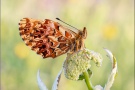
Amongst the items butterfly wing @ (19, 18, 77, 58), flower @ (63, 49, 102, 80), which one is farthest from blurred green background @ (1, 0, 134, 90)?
flower @ (63, 49, 102, 80)

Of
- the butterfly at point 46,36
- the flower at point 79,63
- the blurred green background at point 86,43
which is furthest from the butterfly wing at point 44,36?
the blurred green background at point 86,43

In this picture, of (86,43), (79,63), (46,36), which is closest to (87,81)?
(79,63)

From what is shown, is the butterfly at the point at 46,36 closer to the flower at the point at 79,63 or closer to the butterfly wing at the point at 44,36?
the butterfly wing at the point at 44,36

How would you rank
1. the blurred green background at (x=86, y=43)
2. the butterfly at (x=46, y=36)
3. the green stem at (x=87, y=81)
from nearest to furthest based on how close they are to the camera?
1. the green stem at (x=87, y=81)
2. the butterfly at (x=46, y=36)
3. the blurred green background at (x=86, y=43)

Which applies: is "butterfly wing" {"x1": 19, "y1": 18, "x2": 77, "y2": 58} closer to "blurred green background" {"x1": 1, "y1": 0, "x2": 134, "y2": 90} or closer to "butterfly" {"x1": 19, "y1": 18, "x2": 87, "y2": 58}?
"butterfly" {"x1": 19, "y1": 18, "x2": 87, "y2": 58}

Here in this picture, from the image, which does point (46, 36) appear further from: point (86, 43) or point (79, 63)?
point (86, 43)

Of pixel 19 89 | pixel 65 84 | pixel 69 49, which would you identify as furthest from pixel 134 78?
pixel 69 49
